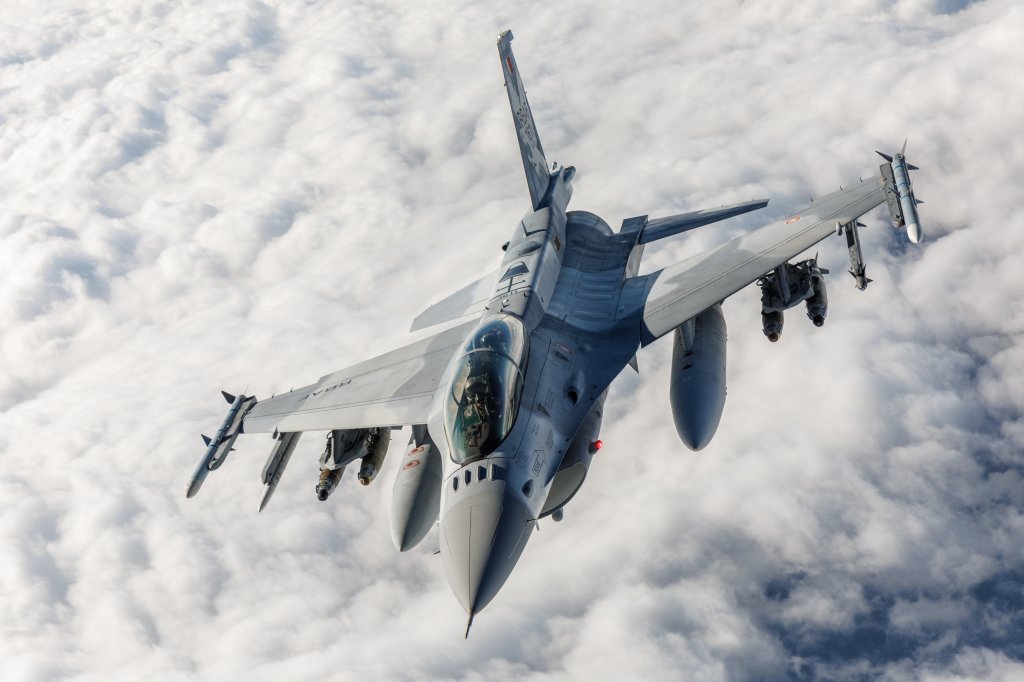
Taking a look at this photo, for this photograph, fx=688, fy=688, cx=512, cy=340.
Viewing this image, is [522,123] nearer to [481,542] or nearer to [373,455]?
[373,455]

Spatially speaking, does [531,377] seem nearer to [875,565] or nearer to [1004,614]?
[875,565]

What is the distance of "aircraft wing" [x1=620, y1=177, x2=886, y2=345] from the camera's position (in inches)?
773

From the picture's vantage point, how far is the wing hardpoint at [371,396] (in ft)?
63.1

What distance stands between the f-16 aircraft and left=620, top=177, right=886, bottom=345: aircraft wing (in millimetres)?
60

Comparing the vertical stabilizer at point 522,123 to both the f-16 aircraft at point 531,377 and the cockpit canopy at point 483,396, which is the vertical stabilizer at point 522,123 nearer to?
the f-16 aircraft at point 531,377

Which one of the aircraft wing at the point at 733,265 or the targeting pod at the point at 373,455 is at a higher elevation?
the aircraft wing at the point at 733,265

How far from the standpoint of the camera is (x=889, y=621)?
2313 inches

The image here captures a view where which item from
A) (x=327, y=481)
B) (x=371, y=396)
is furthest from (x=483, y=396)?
(x=327, y=481)

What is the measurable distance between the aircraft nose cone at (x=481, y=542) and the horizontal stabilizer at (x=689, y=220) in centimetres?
1494

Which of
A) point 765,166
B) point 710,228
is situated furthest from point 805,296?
point 765,166

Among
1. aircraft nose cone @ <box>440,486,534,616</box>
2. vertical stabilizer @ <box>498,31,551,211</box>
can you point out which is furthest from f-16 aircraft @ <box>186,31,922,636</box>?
vertical stabilizer @ <box>498,31,551,211</box>

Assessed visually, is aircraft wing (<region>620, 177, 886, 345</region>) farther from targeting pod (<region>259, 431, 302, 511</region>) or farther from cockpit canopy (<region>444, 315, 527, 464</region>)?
targeting pod (<region>259, 431, 302, 511</region>)

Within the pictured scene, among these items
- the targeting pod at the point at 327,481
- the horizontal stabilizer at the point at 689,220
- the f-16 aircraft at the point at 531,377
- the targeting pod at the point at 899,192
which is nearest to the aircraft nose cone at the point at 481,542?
the f-16 aircraft at the point at 531,377

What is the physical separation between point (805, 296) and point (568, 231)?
30.6ft
